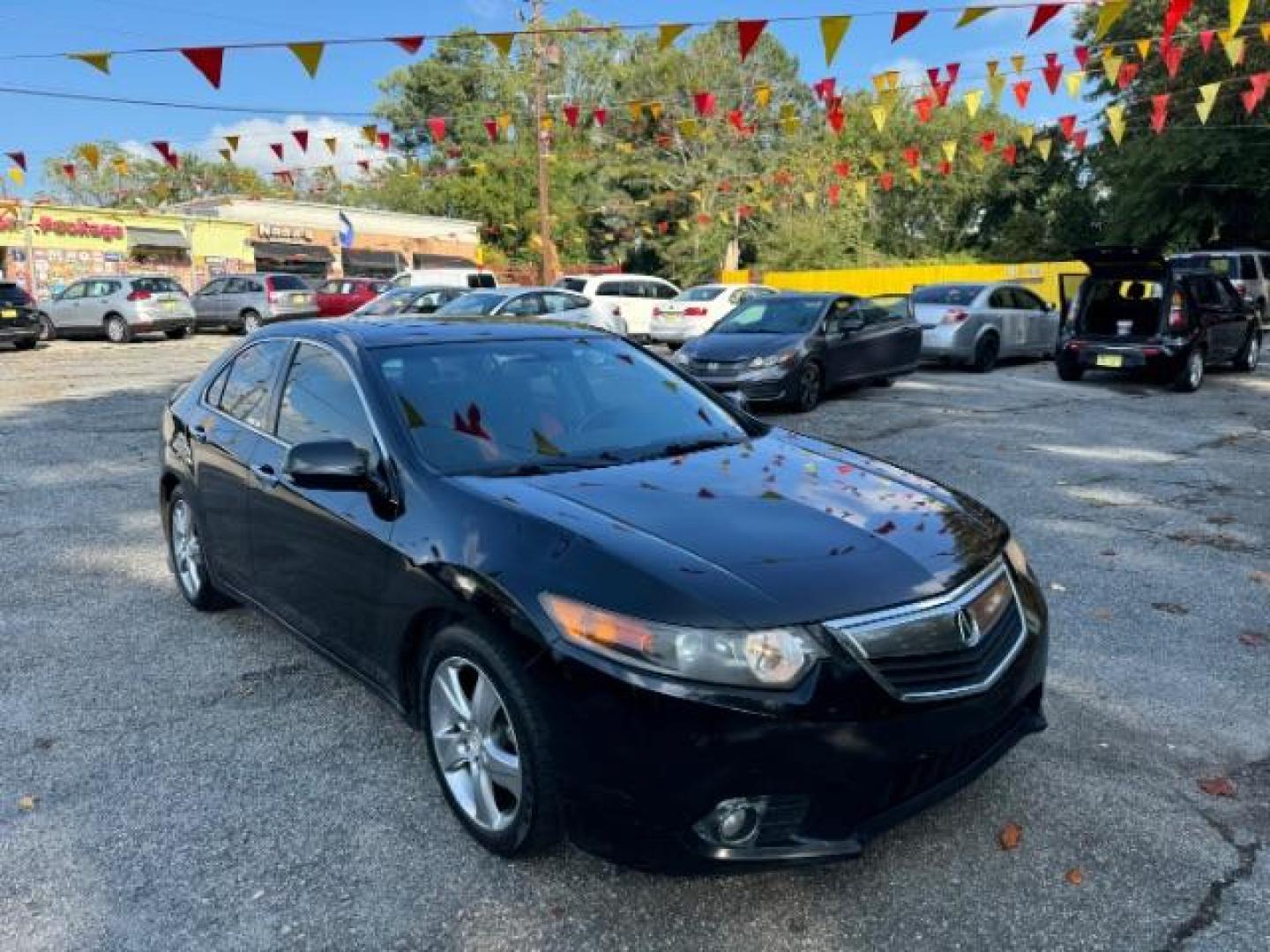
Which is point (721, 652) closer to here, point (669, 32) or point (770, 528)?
point (770, 528)

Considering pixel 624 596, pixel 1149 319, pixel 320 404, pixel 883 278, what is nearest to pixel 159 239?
pixel 883 278

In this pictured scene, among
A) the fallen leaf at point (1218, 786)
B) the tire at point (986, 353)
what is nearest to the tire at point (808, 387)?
the tire at point (986, 353)

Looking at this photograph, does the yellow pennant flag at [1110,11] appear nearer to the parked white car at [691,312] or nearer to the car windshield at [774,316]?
the car windshield at [774,316]

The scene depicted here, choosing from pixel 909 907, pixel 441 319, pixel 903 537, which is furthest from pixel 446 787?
pixel 441 319

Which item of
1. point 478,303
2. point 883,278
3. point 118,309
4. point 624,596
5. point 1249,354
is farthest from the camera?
point 883,278

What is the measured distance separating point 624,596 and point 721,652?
0.28 m

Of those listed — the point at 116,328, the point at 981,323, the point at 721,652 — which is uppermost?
the point at 721,652

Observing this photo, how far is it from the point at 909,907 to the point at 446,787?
4.58 feet

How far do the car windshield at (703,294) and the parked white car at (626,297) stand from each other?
55cm

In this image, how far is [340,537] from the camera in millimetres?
3316

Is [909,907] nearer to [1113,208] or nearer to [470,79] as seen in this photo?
[1113,208]

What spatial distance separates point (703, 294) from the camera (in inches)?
805

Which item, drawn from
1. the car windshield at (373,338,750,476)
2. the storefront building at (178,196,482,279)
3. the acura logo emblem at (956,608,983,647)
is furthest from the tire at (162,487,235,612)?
the storefront building at (178,196,482,279)

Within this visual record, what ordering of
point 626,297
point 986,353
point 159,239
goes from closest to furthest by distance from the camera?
point 986,353
point 626,297
point 159,239
